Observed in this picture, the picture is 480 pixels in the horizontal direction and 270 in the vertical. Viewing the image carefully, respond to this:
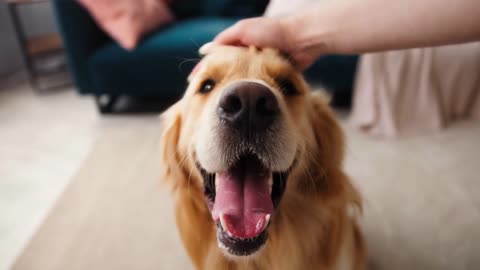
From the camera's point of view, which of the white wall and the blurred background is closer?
the blurred background

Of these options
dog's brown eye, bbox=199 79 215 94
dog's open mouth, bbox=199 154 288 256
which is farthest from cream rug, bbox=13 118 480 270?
dog's brown eye, bbox=199 79 215 94

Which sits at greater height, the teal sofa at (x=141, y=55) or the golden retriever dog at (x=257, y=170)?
the golden retriever dog at (x=257, y=170)

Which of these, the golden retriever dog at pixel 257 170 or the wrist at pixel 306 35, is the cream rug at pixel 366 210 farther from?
the wrist at pixel 306 35

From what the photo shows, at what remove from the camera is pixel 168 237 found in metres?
1.71

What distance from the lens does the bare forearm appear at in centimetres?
95

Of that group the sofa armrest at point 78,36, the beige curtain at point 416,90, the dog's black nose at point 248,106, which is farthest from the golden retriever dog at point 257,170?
the sofa armrest at point 78,36

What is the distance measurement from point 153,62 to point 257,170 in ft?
5.99

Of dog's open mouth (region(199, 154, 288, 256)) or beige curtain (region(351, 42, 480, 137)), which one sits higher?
dog's open mouth (region(199, 154, 288, 256))

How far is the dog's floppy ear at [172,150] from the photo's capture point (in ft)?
3.86

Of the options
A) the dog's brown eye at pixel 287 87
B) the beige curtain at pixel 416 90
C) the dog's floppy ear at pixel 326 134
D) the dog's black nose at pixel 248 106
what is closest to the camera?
the dog's black nose at pixel 248 106

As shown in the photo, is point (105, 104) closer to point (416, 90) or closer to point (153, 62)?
point (153, 62)

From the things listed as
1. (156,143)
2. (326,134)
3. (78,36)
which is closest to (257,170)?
(326,134)

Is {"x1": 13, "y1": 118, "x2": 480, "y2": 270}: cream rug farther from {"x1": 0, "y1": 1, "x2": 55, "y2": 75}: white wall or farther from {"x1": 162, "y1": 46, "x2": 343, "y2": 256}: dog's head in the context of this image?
{"x1": 0, "y1": 1, "x2": 55, "y2": 75}: white wall

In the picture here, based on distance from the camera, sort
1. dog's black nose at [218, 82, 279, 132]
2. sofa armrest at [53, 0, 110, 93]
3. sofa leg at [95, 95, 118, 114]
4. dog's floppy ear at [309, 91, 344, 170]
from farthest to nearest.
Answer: sofa leg at [95, 95, 118, 114], sofa armrest at [53, 0, 110, 93], dog's floppy ear at [309, 91, 344, 170], dog's black nose at [218, 82, 279, 132]
